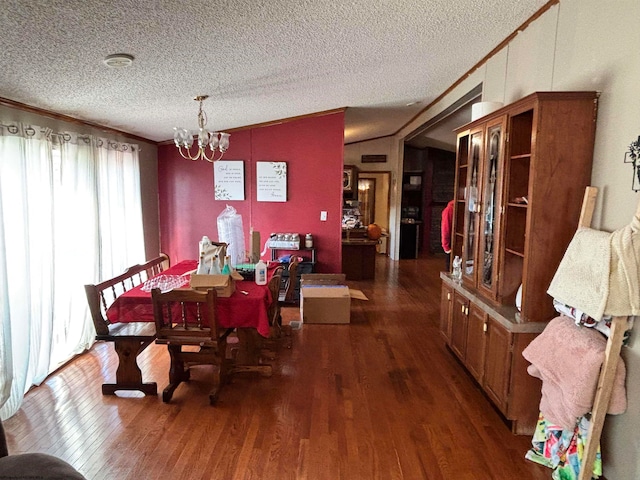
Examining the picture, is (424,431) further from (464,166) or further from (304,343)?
(464,166)

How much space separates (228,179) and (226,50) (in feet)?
10.3

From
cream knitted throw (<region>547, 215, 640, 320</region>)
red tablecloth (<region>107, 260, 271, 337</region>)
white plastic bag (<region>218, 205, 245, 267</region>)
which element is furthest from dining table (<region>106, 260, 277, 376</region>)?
cream knitted throw (<region>547, 215, 640, 320</region>)

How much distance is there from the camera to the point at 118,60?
2264mm

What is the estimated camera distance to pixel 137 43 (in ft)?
6.91

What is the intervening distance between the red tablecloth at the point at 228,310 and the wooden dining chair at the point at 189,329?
4.3 inches

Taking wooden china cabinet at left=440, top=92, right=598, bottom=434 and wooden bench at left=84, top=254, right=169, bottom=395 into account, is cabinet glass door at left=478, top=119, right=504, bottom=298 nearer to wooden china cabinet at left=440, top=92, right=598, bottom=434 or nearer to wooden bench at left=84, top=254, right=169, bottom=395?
wooden china cabinet at left=440, top=92, right=598, bottom=434

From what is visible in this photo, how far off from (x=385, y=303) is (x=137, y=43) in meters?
4.21

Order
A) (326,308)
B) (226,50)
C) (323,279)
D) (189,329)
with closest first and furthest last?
(226,50)
(189,329)
(326,308)
(323,279)

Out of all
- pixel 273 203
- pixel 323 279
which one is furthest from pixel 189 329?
pixel 273 203

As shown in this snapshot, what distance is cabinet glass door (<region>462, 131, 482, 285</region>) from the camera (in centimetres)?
306

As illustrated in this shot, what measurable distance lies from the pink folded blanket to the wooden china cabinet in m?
0.23

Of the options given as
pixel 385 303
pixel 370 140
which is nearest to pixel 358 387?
pixel 385 303

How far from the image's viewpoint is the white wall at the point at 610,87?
1.88 m

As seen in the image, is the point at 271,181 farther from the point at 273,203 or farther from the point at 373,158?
the point at 373,158
